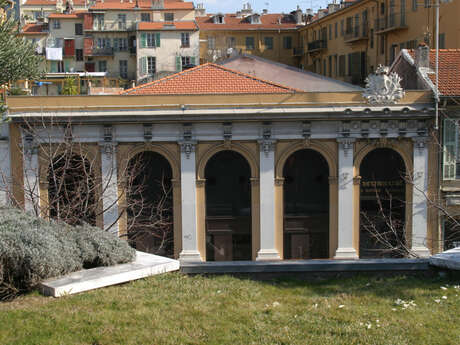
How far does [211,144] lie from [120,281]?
1283 centimetres

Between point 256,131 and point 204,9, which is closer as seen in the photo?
point 256,131

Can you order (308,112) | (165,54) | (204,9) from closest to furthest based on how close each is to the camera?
(308,112), (165,54), (204,9)

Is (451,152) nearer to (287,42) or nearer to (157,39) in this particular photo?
(157,39)

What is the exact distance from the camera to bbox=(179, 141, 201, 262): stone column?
76.5 ft

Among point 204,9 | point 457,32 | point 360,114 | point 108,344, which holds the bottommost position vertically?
point 108,344

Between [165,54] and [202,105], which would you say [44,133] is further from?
[165,54]

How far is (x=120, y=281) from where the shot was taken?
11.0 meters

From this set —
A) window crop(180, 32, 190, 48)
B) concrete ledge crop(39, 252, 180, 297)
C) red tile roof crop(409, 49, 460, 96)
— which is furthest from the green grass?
window crop(180, 32, 190, 48)

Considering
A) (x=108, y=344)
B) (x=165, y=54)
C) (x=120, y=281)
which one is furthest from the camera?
(x=165, y=54)

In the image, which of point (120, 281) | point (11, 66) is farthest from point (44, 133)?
point (120, 281)

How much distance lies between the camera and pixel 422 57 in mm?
25000

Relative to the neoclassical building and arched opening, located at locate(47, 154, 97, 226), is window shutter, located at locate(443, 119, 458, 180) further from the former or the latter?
arched opening, located at locate(47, 154, 97, 226)

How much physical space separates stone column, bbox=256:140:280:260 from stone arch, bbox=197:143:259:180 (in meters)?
0.30

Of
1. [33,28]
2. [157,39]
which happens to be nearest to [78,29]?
[33,28]
